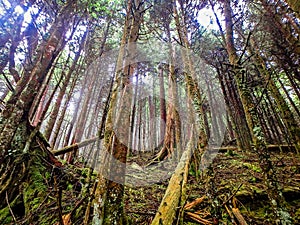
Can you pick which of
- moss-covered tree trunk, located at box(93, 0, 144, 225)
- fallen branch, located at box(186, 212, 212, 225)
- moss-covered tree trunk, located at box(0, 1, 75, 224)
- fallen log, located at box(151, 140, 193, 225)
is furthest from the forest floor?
moss-covered tree trunk, located at box(0, 1, 75, 224)

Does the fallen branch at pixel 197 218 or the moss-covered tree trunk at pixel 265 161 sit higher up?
the moss-covered tree trunk at pixel 265 161

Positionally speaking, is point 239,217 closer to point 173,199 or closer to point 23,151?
point 173,199

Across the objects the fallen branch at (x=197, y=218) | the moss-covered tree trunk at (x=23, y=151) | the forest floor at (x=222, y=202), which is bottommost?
the fallen branch at (x=197, y=218)

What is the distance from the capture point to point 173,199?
249 cm

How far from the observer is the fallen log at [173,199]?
2266 millimetres

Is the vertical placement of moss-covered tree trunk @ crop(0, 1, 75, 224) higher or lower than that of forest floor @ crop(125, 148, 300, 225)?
higher

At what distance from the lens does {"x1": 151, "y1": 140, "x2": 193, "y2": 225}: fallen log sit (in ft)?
7.43

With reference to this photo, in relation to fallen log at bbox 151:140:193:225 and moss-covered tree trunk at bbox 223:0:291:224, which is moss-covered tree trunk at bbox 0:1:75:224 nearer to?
fallen log at bbox 151:140:193:225

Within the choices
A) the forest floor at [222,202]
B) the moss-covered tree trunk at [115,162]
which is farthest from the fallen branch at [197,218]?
the moss-covered tree trunk at [115,162]

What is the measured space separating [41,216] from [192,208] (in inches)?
93.3

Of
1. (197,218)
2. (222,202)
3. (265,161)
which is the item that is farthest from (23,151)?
(265,161)

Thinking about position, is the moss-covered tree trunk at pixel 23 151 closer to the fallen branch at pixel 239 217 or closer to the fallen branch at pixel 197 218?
the fallen branch at pixel 197 218

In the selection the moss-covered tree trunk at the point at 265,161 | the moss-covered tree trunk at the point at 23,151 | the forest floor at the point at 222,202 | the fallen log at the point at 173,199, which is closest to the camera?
the moss-covered tree trunk at the point at 265,161

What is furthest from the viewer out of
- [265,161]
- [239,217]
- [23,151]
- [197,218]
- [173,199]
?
[23,151]
